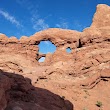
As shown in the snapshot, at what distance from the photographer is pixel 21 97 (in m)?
13.9

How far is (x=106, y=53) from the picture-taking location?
28.5 metres

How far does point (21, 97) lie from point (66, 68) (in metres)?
17.9

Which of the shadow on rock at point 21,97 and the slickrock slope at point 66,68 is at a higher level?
the slickrock slope at point 66,68

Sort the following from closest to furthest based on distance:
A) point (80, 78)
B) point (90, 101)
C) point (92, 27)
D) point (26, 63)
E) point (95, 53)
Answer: point (90, 101) → point (80, 78) → point (95, 53) → point (92, 27) → point (26, 63)

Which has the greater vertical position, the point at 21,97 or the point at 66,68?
the point at 66,68

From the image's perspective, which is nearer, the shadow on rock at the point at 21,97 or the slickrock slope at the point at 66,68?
the shadow on rock at the point at 21,97

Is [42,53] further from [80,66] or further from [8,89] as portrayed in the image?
[8,89]

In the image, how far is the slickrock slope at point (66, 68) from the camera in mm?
15334

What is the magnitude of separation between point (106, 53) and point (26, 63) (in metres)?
15.8

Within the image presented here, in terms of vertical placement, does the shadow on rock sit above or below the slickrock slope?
below

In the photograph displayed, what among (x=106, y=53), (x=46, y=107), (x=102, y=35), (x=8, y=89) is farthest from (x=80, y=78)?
(x=8, y=89)

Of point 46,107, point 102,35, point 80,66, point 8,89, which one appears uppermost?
point 102,35

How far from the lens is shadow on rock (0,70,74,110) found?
39.2ft

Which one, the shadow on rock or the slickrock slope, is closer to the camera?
the shadow on rock
